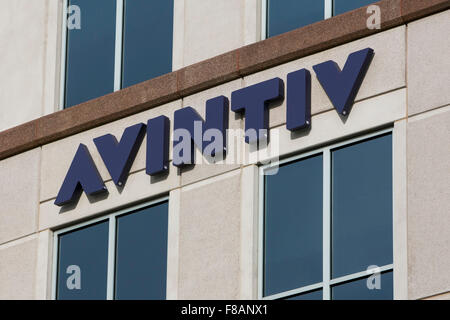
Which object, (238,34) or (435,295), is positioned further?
(238,34)

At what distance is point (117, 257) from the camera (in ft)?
81.8

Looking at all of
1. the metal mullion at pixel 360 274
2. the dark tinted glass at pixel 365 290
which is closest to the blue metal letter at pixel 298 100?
the metal mullion at pixel 360 274

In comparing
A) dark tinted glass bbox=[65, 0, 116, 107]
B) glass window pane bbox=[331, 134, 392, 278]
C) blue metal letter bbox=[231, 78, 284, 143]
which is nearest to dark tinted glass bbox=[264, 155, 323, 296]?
glass window pane bbox=[331, 134, 392, 278]

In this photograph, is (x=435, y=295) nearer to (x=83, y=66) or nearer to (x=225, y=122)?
(x=225, y=122)

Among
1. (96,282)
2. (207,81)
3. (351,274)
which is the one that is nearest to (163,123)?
(207,81)

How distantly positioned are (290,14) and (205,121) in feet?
6.18

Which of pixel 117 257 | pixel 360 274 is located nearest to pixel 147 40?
pixel 117 257

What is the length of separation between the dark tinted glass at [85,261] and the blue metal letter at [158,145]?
3.88 feet

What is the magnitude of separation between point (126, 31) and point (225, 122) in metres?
2.99

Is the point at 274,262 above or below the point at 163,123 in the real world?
below

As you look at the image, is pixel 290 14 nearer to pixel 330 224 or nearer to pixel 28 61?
pixel 330 224

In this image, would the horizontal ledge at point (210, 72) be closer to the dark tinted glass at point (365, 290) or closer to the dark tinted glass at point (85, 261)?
the dark tinted glass at point (85, 261)

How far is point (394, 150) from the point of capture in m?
22.7

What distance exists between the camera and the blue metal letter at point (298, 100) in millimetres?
23484
